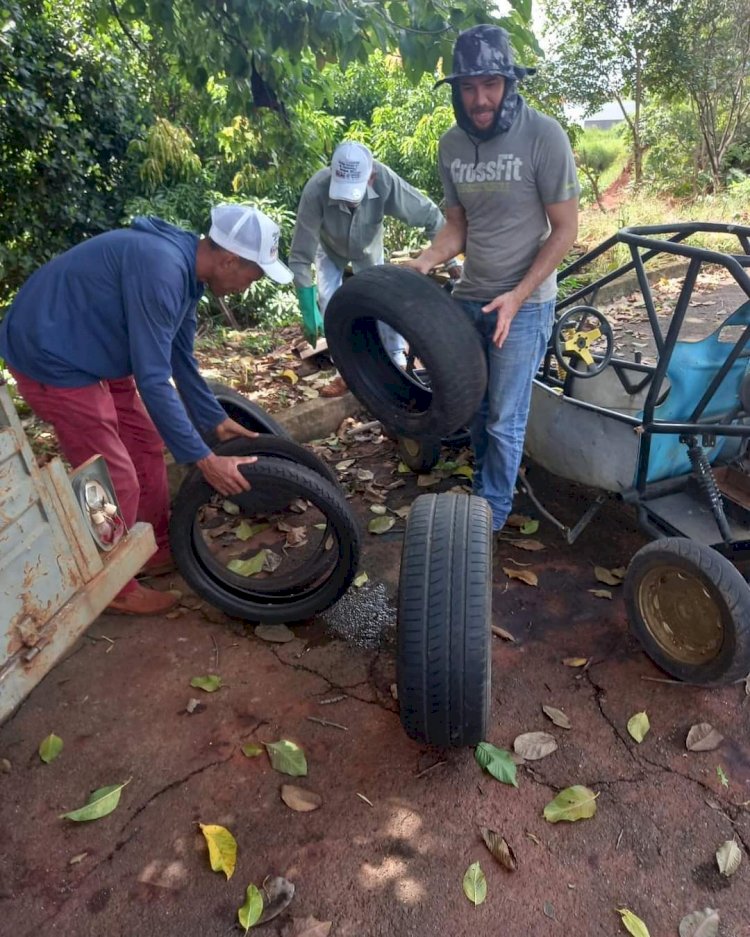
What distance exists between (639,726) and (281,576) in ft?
5.39

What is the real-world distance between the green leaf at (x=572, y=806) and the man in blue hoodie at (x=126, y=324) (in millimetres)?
1639

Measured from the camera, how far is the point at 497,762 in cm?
242

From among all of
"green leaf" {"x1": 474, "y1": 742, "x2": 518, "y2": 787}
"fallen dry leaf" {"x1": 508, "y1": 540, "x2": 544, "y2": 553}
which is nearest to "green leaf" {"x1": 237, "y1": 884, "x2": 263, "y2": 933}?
"green leaf" {"x1": 474, "y1": 742, "x2": 518, "y2": 787}

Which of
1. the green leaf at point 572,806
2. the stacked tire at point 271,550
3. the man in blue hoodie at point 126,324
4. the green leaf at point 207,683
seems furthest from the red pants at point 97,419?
the green leaf at point 572,806

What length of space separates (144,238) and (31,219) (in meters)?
4.31

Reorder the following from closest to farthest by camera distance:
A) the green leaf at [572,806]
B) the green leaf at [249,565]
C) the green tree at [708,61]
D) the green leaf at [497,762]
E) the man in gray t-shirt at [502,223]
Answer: the green leaf at [572,806] → the green leaf at [497,762] → the man in gray t-shirt at [502,223] → the green leaf at [249,565] → the green tree at [708,61]

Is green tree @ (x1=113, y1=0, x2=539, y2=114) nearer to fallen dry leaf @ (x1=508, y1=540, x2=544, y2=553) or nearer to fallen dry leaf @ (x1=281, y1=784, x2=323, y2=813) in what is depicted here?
fallen dry leaf @ (x1=508, y1=540, x2=544, y2=553)

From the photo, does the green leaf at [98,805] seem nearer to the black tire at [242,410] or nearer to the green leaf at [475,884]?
the green leaf at [475,884]

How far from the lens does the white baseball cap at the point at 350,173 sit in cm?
420

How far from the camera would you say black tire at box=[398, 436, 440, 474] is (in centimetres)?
424

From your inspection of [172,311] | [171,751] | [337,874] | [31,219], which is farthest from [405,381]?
[31,219]

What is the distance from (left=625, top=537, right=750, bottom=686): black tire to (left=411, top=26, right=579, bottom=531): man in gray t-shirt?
2.98ft

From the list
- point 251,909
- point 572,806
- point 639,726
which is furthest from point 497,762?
point 251,909

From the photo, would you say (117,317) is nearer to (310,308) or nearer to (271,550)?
(271,550)
